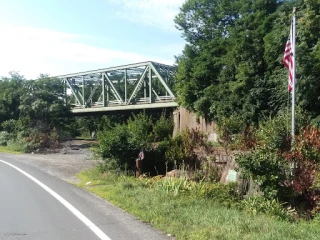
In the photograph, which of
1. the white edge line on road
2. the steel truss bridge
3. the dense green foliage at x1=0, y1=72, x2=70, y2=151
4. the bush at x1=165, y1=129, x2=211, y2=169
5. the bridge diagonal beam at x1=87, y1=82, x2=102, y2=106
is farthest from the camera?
the bridge diagonal beam at x1=87, y1=82, x2=102, y2=106

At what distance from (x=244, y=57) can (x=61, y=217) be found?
22.2 metres

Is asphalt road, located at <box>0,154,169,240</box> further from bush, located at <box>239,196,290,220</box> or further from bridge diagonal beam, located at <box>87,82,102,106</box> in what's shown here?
bridge diagonal beam, located at <box>87,82,102,106</box>

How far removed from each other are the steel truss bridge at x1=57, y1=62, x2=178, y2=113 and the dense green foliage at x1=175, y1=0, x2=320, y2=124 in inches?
850

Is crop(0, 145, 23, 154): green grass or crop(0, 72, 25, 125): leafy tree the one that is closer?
crop(0, 145, 23, 154): green grass

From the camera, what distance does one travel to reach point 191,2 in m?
37.4

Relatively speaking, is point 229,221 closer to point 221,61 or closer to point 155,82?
point 221,61

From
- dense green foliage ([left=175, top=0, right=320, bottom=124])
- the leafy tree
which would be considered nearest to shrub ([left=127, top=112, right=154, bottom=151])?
dense green foliage ([left=175, top=0, right=320, bottom=124])

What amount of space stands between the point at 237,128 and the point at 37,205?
11671 millimetres

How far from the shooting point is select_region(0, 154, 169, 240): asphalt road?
7.28m

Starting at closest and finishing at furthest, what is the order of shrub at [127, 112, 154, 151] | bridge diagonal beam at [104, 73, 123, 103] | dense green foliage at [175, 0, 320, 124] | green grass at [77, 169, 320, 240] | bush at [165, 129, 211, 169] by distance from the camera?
1. green grass at [77, 169, 320, 240]
2. bush at [165, 129, 211, 169]
3. shrub at [127, 112, 154, 151]
4. dense green foliage at [175, 0, 320, 124]
5. bridge diagonal beam at [104, 73, 123, 103]

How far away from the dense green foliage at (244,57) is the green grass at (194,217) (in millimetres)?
14006

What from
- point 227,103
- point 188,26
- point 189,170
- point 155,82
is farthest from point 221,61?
point 155,82

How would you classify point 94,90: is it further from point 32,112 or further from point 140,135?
point 140,135

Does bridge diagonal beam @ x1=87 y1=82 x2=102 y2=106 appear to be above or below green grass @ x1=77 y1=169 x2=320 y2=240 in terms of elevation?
above
